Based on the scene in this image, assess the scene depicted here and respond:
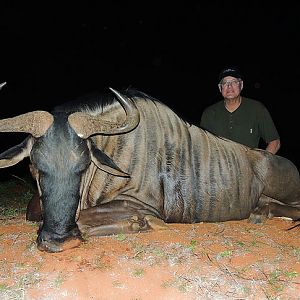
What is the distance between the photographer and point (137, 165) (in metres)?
3.97

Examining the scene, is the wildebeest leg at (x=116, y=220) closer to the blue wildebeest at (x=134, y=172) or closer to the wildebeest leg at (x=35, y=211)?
the blue wildebeest at (x=134, y=172)

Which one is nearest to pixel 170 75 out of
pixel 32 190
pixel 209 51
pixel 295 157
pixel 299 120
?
pixel 209 51

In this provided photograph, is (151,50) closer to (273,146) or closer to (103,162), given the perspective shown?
(273,146)

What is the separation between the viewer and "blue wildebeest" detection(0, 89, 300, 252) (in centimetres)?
332

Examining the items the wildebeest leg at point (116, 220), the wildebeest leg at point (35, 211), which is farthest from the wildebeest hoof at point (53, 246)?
the wildebeest leg at point (35, 211)

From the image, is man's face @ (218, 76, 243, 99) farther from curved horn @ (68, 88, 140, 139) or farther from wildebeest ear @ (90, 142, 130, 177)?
wildebeest ear @ (90, 142, 130, 177)

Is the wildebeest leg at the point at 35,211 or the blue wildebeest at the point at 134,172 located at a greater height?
the blue wildebeest at the point at 134,172

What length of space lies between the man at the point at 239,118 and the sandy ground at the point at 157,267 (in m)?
1.64

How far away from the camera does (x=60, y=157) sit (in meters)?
3.31

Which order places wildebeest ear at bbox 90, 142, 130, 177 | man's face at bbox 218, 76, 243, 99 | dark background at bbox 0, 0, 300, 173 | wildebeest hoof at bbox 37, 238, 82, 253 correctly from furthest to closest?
dark background at bbox 0, 0, 300, 173
man's face at bbox 218, 76, 243, 99
wildebeest ear at bbox 90, 142, 130, 177
wildebeest hoof at bbox 37, 238, 82, 253

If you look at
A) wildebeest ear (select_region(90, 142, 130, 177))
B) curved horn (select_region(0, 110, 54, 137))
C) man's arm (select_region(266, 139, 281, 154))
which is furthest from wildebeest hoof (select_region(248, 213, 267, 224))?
curved horn (select_region(0, 110, 54, 137))

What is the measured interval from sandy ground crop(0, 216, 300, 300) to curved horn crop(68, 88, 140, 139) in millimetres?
819

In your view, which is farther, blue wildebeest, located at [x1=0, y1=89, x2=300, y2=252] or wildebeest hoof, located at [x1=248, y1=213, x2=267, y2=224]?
wildebeest hoof, located at [x1=248, y1=213, x2=267, y2=224]

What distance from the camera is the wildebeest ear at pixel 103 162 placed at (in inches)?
140
